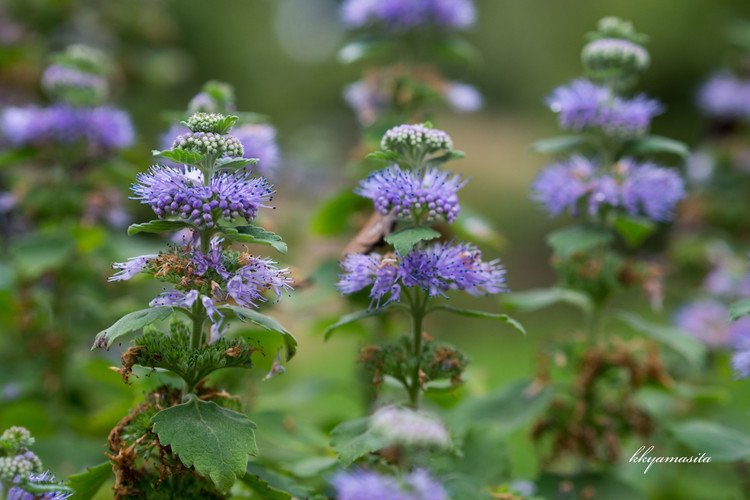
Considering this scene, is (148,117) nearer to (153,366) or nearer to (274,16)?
(153,366)

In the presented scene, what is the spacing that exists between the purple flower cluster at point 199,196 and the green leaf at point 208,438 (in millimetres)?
595

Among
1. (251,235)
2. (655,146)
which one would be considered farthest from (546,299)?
(251,235)

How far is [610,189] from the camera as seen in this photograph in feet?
12.1

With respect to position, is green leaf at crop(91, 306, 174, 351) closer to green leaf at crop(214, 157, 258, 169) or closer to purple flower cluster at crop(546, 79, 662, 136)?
green leaf at crop(214, 157, 258, 169)

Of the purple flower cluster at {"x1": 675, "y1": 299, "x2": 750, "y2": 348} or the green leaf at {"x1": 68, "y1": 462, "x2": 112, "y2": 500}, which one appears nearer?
the green leaf at {"x1": 68, "y1": 462, "x2": 112, "y2": 500}

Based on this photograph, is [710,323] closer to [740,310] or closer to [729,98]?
[729,98]

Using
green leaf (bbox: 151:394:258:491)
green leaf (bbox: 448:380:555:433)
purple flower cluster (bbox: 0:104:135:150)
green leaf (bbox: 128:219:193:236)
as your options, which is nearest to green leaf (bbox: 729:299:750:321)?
green leaf (bbox: 448:380:555:433)

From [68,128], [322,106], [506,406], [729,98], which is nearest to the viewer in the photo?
[506,406]

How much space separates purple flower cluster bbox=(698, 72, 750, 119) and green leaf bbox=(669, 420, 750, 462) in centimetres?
285

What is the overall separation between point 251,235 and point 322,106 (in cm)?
1572

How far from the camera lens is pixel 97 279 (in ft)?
16.1

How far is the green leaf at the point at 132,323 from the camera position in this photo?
2.52 meters

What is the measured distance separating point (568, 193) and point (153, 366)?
1953mm

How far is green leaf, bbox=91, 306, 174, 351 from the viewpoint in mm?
2518
